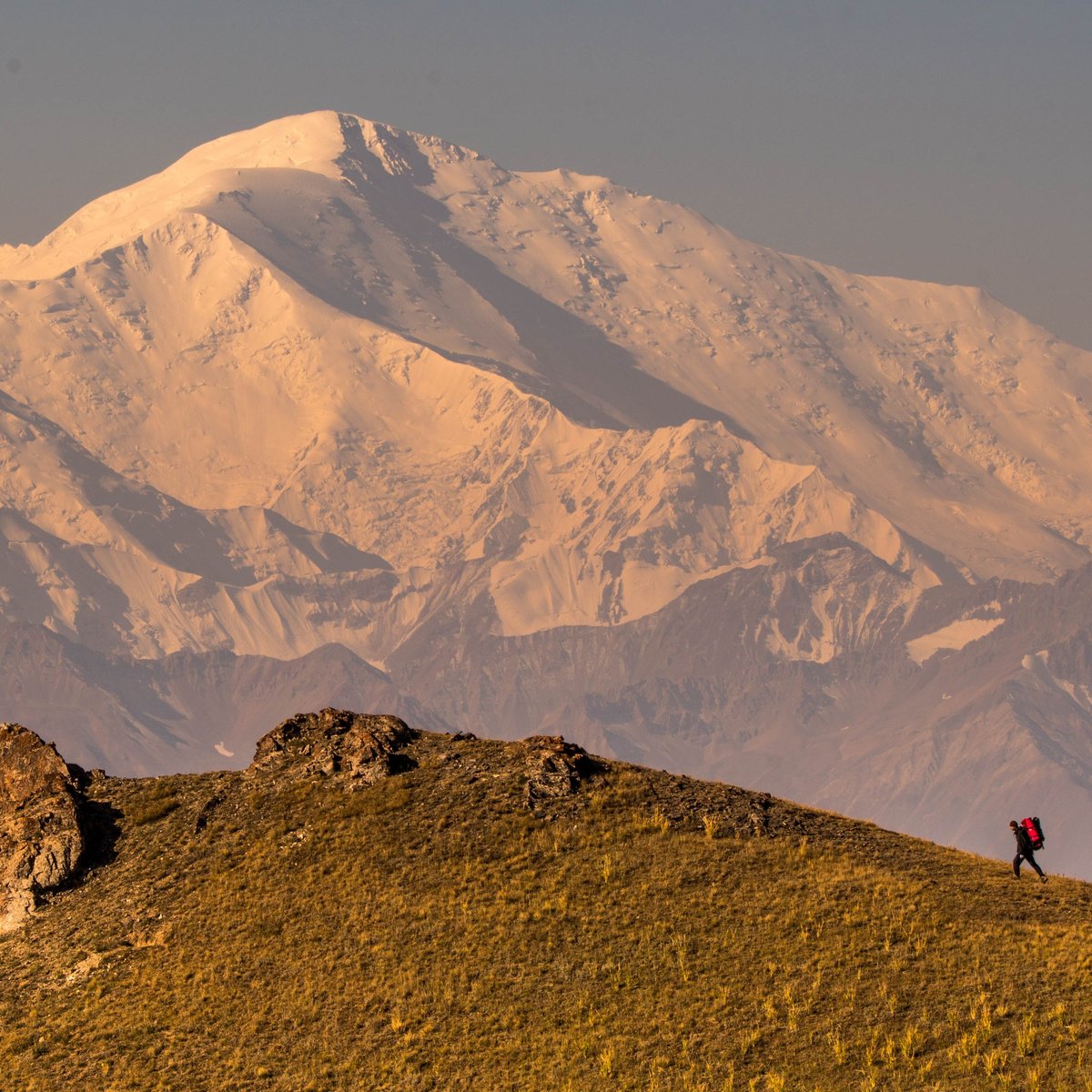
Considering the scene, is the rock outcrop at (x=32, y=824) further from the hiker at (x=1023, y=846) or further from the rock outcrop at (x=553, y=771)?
the hiker at (x=1023, y=846)

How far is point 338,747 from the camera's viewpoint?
8675 cm

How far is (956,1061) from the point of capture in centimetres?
5828

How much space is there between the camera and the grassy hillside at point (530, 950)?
200 feet

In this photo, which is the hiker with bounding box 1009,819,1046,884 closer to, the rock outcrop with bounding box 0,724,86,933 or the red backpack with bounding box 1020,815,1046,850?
the red backpack with bounding box 1020,815,1046,850

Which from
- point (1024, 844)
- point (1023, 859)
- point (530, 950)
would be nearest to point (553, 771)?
point (530, 950)

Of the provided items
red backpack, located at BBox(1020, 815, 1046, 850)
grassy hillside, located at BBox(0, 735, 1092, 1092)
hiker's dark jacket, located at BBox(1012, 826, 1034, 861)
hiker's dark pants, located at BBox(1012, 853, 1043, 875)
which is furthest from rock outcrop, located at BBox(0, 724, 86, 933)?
red backpack, located at BBox(1020, 815, 1046, 850)

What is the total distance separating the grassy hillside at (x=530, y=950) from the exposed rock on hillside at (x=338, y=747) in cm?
131

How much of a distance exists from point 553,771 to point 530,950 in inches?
571

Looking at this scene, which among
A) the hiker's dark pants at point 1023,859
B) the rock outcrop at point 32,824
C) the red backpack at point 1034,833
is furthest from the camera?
the rock outcrop at point 32,824

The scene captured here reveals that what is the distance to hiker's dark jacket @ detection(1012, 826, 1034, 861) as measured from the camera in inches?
2768

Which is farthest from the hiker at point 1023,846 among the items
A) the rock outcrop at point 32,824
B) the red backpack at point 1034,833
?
the rock outcrop at point 32,824

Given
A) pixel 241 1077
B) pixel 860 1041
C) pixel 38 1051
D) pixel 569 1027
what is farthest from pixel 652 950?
pixel 38 1051

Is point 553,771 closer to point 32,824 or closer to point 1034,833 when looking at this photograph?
point 1034,833

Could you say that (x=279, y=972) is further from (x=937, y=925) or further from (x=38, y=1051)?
(x=937, y=925)
